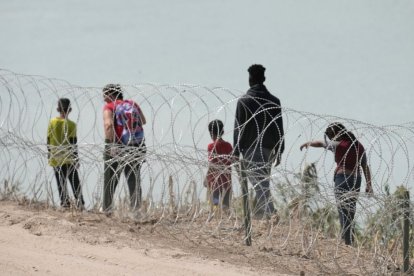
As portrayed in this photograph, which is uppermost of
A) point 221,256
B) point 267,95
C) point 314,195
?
point 267,95

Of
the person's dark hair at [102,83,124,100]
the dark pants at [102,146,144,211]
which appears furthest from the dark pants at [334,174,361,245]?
the person's dark hair at [102,83,124,100]

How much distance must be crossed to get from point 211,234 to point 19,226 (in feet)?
6.18

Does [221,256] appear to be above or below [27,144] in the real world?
below

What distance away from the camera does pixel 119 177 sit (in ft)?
34.4

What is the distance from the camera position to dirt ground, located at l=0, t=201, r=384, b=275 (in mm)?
8430

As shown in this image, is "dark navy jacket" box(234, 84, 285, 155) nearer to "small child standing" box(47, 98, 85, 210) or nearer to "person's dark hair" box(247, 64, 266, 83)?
"person's dark hair" box(247, 64, 266, 83)

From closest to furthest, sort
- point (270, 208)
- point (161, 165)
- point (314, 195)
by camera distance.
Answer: point (314, 195) → point (161, 165) → point (270, 208)

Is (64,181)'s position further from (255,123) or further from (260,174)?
(260,174)

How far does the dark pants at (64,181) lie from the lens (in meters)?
10.7

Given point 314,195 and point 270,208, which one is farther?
point 270,208

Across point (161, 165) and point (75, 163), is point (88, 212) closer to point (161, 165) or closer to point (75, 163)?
point (75, 163)

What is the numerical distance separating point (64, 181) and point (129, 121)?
3.54 feet

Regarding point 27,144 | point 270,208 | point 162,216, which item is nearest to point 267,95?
point 270,208

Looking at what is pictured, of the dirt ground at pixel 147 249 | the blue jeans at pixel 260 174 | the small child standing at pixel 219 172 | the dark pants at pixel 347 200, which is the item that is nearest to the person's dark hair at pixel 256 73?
the small child standing at pixel 219 172
